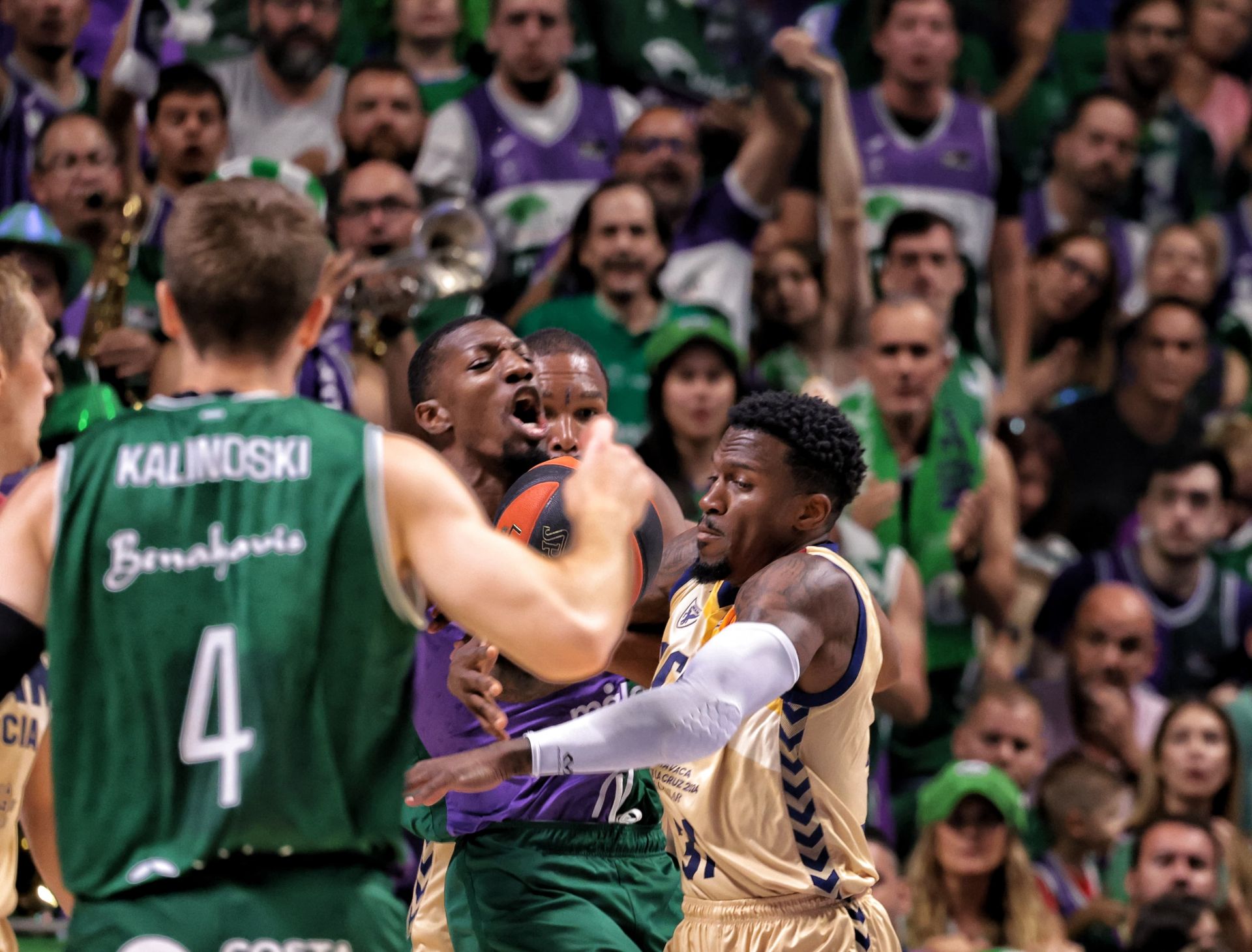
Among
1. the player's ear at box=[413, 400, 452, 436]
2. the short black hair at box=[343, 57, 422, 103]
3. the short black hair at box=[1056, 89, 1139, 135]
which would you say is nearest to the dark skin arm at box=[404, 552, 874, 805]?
the player's ear at box=[413, 400, 452, 436]

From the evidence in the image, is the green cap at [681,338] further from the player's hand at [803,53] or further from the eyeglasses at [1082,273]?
the eyeglasses at [1082,273]

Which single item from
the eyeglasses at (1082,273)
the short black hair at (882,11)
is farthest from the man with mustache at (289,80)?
the eyeglasses at (1082,273)

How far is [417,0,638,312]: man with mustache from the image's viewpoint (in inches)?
282

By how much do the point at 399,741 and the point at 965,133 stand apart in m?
6.32

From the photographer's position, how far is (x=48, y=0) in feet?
23.1

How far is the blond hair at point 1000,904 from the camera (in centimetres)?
632

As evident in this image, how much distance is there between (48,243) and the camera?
6.21 m

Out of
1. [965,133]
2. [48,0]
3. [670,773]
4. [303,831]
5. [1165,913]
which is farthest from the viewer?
[965,133]

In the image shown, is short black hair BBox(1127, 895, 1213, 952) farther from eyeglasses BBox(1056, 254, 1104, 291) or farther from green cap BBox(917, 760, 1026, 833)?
eyeglasses BBox(1056, 254, 1104, 291)

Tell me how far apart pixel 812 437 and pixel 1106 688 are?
448 cm

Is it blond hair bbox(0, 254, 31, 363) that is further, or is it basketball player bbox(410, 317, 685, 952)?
basketball player bbox(410, 317, 685, 952)

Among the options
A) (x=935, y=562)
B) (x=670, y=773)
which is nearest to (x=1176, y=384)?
(x=935, y=562)

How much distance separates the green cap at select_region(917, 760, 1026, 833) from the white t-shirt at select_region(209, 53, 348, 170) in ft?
11.9

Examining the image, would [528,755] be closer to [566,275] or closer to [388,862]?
[388,862]
